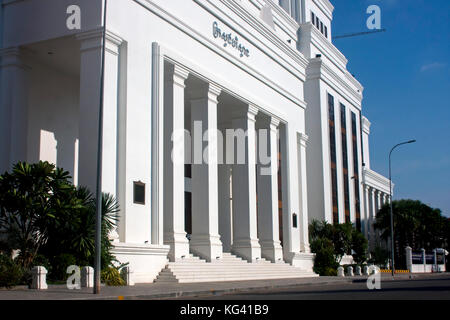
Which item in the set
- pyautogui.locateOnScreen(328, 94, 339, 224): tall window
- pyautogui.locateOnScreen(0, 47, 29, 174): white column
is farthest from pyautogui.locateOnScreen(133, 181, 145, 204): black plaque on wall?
pyautogui.locateOnScreen(328, 94, 339, 224): tall window

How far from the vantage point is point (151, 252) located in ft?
74.1

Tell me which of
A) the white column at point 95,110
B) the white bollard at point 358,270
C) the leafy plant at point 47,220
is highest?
the white column at point 95,110

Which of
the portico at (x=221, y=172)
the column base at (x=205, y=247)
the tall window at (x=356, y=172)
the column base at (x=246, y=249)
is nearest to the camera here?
the portico at (x=221, y=172)

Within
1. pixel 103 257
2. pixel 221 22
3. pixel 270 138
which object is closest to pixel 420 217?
pixel 270 138

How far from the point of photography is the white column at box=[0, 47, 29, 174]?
2312 centimetres

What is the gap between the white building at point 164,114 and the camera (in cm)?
2241

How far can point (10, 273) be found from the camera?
16734 mm

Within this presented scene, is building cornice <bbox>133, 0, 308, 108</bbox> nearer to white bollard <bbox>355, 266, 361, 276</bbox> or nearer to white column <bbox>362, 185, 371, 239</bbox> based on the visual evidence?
white bollard <bbox>355, 266, 361, 276</bbox>

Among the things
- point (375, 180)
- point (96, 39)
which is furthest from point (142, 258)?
point (375, 180)

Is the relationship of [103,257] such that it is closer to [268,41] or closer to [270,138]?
[270,138]

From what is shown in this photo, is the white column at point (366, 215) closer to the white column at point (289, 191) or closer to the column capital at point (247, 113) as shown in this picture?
the white column at point (289, 191)

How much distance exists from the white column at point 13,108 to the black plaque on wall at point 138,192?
498 centimetres
